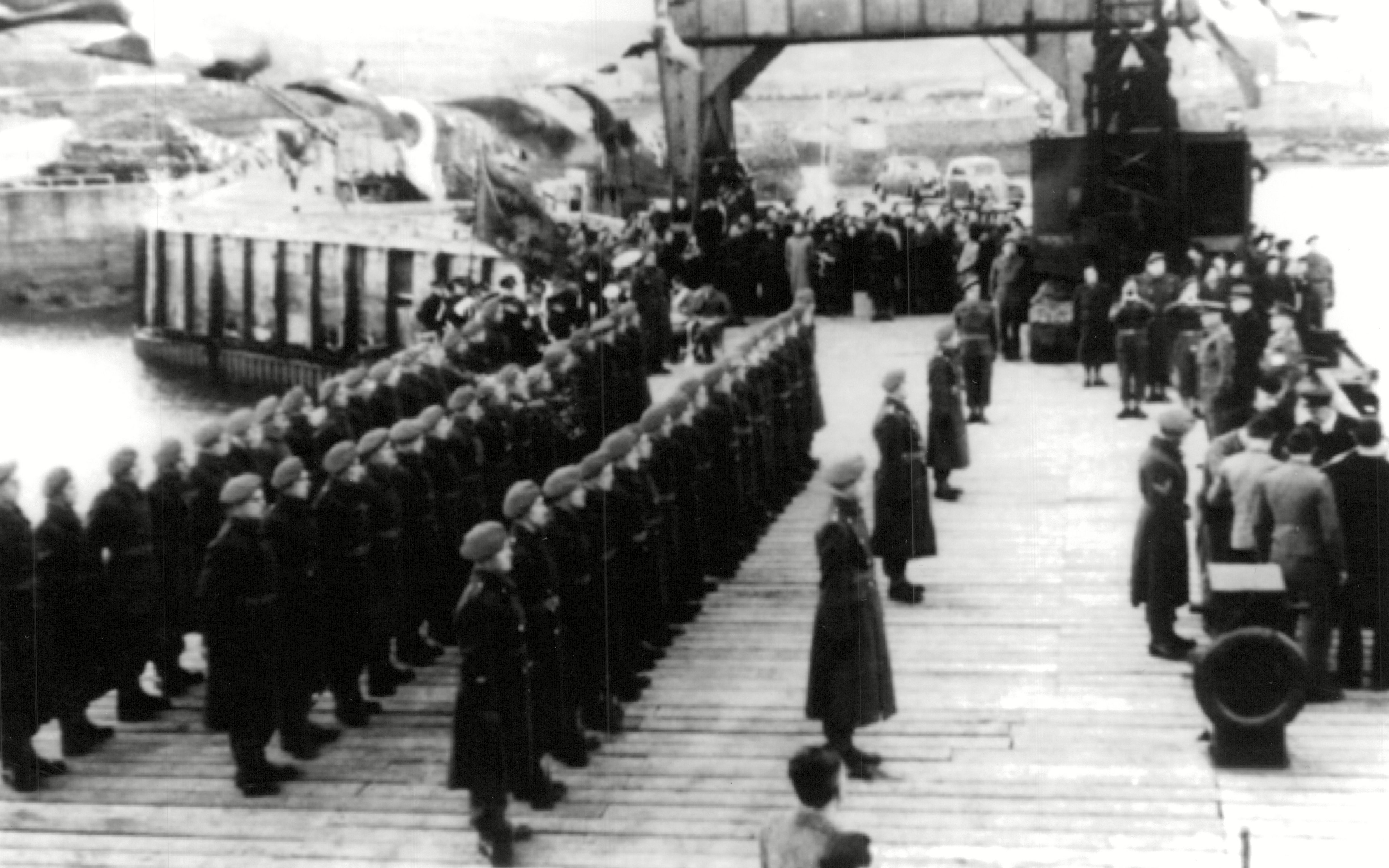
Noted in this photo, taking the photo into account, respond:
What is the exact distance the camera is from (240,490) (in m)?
7.55

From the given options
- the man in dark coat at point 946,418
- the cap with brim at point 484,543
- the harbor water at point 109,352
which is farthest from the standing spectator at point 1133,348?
the cap with brim at point 484,543

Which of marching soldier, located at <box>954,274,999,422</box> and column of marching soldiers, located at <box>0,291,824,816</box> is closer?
column of marching soldiers, located at <box>0,291,824,816</box>

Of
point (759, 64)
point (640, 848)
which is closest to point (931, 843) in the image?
point (640, 848)

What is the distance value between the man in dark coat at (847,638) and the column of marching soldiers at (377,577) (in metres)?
1.06

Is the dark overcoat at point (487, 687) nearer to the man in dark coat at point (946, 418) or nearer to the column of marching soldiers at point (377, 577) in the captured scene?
the column of marching soldiers at point (377, 577)

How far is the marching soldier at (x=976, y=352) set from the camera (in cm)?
1310

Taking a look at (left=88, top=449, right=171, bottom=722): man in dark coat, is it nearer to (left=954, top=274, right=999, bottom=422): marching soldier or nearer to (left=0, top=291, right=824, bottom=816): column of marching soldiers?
(left=0, top=291, right=824, bottom=816): column of marching soldiers

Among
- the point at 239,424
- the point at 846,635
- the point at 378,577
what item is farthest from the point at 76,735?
the point at 846,635

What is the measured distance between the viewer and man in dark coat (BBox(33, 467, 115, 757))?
7.88m

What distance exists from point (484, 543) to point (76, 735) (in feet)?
8.26

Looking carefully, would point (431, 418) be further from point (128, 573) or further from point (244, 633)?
point (244, 633)

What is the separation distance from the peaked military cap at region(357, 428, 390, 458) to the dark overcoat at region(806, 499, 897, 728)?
96.7 inches

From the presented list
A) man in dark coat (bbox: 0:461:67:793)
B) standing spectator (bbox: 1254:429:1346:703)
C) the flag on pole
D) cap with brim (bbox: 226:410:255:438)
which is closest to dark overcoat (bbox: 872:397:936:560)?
standing spectator (bbox: 1254:429:1346:703)

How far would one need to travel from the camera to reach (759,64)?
1672 cm
